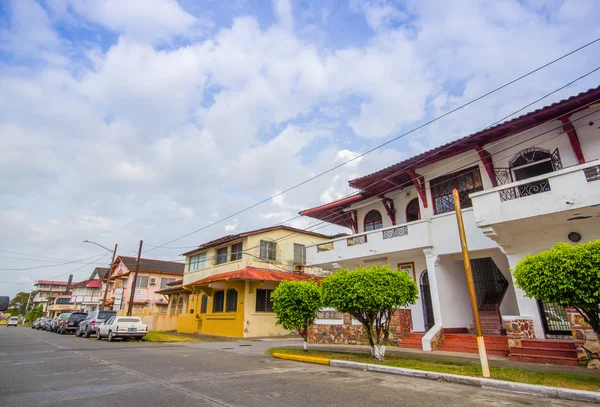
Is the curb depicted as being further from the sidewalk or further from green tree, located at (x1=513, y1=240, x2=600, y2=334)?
the sidewalk

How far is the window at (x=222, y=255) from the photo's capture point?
28.2 meters

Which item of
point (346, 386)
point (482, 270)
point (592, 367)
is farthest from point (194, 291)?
point (592, 367)

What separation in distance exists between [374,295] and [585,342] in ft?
18.0

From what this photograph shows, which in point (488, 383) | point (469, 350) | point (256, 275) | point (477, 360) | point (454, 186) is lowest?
point (488, 383)

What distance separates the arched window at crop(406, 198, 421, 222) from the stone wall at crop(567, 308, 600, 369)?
786 cm

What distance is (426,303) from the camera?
1548 cm

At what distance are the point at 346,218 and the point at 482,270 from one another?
808 centimetres

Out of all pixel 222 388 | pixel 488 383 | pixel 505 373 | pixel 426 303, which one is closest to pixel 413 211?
pixel 426 303

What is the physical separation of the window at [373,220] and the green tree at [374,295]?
23.3 ft

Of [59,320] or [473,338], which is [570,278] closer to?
[473,338]

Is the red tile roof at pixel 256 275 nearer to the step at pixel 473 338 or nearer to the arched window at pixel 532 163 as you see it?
the step at pixel 473 338

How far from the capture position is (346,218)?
21.0 metres

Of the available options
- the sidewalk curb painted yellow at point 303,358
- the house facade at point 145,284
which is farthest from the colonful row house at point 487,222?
the house facade at point 145,284

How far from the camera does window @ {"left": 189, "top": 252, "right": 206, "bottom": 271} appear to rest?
30859mm
